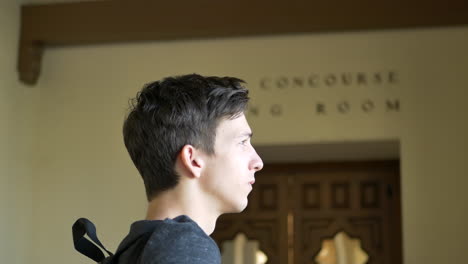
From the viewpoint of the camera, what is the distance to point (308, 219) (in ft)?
18.9

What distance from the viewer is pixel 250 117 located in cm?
541

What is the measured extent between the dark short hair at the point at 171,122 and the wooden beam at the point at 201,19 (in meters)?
4.13

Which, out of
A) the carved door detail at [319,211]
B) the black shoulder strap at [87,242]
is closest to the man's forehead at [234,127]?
the black shoulder strap at [87,242]

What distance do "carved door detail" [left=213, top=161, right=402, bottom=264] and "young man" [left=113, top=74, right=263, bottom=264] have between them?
4.48m

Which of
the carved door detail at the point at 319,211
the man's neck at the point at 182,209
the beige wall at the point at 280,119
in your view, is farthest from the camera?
the carved door detail at the point at 319,211

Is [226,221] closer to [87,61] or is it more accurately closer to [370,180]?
[370,180]

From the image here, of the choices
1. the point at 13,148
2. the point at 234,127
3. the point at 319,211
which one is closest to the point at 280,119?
the point at 319,211

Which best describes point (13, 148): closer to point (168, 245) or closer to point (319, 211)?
point (319, 211)

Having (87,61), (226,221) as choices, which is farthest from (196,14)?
(226,221)

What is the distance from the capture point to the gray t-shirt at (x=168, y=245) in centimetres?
105

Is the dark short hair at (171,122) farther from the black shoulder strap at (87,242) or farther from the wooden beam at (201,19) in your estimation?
the wooden beam at (201,19)

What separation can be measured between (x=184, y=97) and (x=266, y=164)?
4639 mm

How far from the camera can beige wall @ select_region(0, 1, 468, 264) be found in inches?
203

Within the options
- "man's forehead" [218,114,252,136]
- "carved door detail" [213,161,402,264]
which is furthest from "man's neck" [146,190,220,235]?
"carved door detail" [213,161,402,264]
